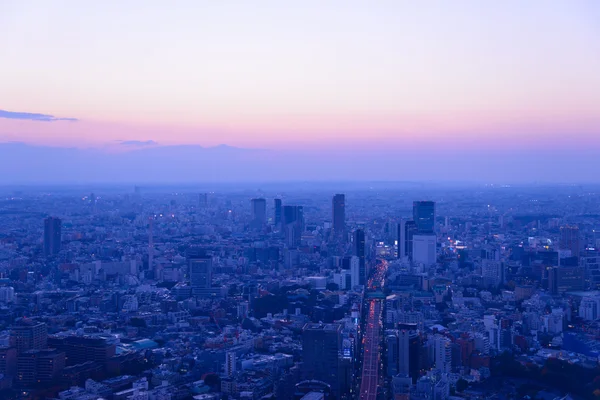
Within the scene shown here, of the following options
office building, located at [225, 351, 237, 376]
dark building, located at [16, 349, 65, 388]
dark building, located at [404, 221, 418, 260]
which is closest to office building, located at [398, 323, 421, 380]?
office building, located at [225, 351, 237, 376]

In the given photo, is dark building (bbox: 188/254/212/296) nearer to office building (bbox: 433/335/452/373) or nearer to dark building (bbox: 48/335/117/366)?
dark building (bbox: 48/335/117/366)

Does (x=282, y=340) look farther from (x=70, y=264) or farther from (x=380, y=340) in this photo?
(x=70, y=264)

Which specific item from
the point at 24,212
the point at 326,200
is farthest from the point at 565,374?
the point at 326,200

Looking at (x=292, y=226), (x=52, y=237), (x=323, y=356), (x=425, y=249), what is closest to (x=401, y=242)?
(x=425, y=249)

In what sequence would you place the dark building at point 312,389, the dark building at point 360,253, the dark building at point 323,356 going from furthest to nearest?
the dark building at point 360,253, the dark building at point 323,356, the dark building at point 312,389

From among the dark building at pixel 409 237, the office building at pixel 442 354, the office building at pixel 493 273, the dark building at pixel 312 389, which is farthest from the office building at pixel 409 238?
the dark building at pixel 312 389

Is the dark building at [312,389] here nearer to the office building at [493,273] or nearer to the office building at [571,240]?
the office building at [493,273]
